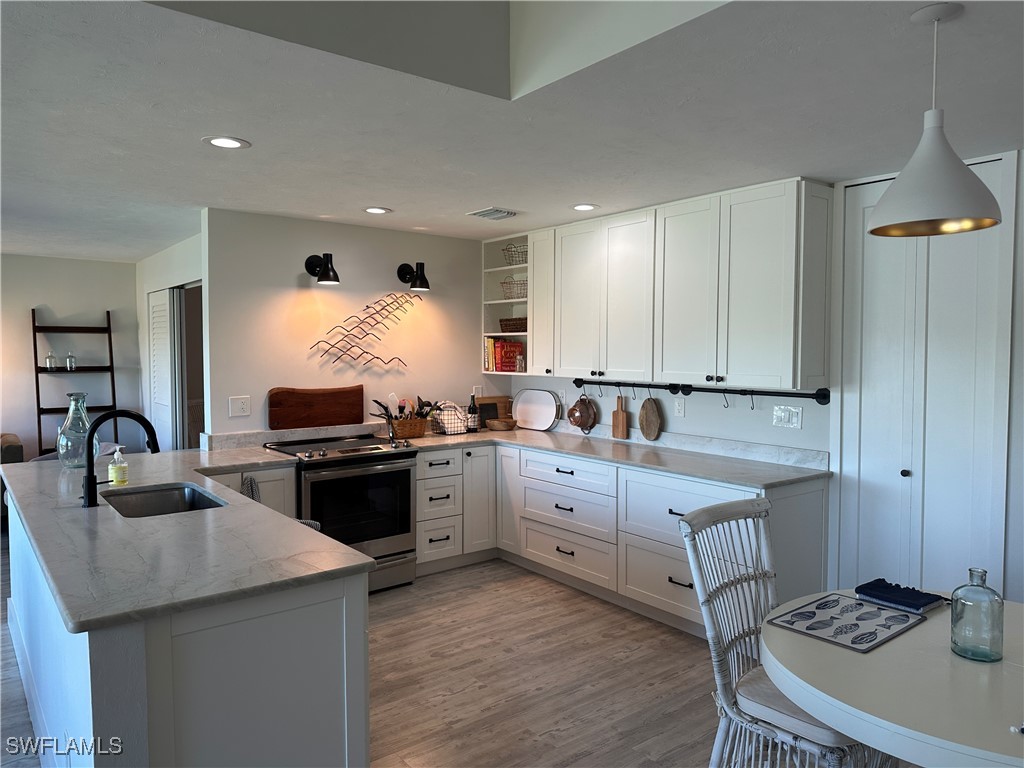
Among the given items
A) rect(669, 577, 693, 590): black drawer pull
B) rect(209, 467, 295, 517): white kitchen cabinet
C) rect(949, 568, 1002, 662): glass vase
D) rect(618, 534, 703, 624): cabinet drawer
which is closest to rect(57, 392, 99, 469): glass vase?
rect(209, 467, 295, 517): white kitchen cabinet

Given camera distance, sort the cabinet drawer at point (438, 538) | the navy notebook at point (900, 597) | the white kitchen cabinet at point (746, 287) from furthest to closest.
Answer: the cabinet drawer at point (438, 538), the white kitchen cabinet at point (746, 287), the navy notebook at point (900, 597)

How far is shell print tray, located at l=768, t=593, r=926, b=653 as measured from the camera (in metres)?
1.71

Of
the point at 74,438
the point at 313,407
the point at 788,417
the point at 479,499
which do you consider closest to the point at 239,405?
the point at 313,407

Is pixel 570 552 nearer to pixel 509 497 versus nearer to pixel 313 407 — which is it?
pixel 509 497

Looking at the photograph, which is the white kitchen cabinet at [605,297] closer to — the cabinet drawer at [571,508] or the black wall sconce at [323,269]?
the cabinet drawer at [571,508]

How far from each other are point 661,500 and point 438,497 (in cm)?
150

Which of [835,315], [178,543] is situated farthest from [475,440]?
[178,543]

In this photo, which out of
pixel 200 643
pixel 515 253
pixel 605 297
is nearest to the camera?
pixel 200 643

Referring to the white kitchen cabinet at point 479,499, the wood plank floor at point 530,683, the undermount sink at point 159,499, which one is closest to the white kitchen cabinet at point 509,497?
the white kitchen cabinet at point 479,499

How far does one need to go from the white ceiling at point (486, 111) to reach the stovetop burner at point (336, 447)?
1.42 metres

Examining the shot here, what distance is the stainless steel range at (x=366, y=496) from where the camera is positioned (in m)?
3.85

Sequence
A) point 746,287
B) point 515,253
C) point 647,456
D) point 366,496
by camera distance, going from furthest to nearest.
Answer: point 515,253, point 366,496, point 647,456, point 746,287

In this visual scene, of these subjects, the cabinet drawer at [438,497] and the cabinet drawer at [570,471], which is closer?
the cabinet drawer at [570,471]

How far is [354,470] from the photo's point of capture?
3.97 metres
